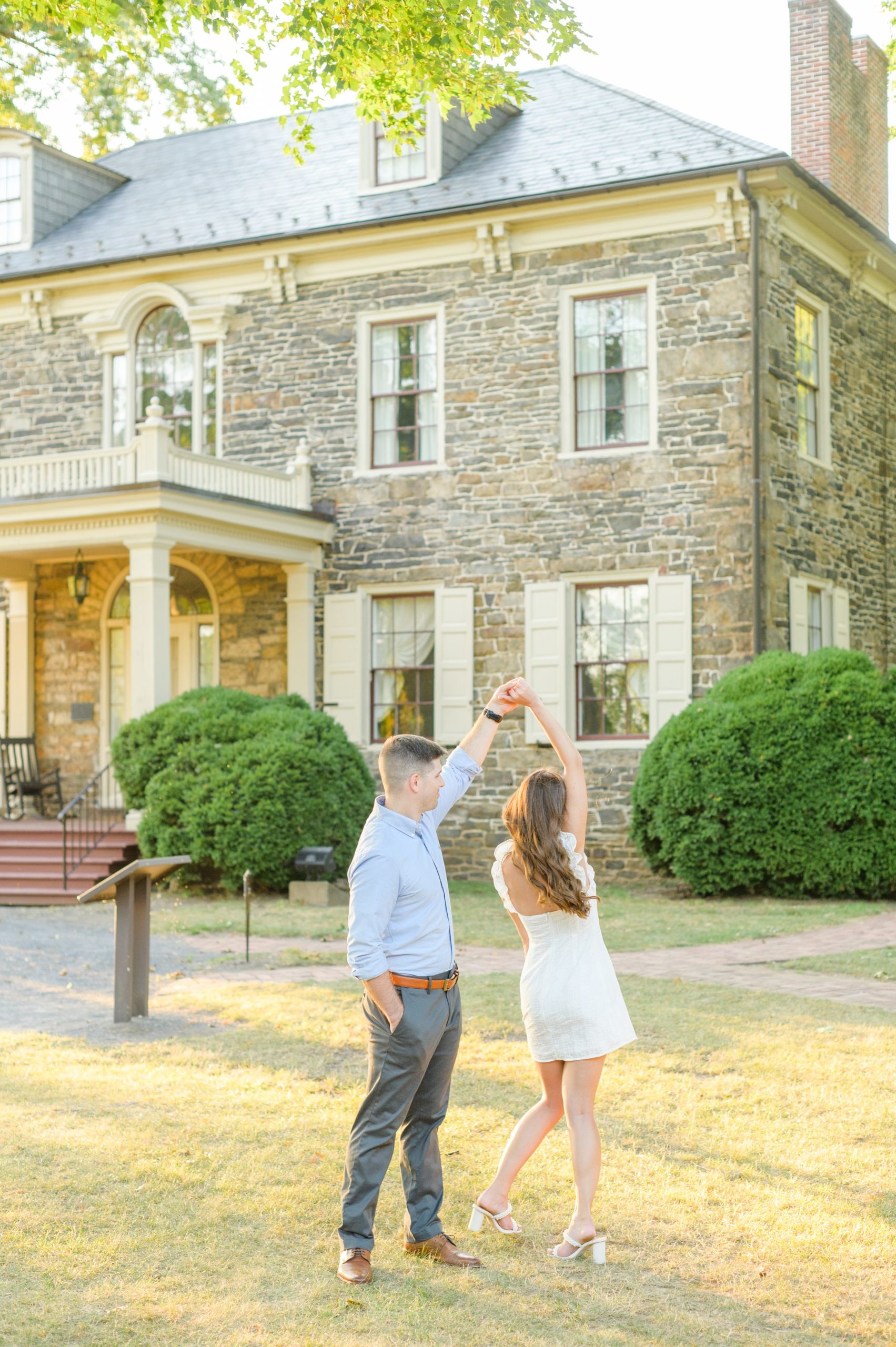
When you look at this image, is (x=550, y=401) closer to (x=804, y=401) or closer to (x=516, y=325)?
(x=516, y=325)

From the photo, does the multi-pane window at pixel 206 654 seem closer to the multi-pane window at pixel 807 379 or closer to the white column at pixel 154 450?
the white column at pixel 154 450

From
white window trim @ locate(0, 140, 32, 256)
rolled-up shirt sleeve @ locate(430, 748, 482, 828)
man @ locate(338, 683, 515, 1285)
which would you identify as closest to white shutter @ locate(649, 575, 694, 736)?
white window trim @ locate(0, 140, 32, 256)

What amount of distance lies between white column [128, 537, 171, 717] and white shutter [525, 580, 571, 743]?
402cm

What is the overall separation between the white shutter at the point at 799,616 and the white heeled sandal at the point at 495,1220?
1174 centimetres

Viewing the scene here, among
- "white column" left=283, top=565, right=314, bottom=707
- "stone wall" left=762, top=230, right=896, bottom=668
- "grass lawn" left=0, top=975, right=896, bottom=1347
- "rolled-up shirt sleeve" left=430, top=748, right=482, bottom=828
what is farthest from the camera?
"white column" left=283, top=565, right=314, bottom=707

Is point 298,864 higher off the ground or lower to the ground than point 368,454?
lower

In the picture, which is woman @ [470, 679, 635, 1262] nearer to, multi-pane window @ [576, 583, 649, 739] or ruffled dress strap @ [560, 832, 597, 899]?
ruffled dress strap @ [560, 832, 597, 899]

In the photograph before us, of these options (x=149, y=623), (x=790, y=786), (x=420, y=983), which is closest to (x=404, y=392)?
(x=149, y=623)

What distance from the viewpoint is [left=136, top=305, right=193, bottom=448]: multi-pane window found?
18594 millimetres

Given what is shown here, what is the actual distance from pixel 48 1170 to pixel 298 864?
28.3 ft

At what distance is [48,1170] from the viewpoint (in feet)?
17.3

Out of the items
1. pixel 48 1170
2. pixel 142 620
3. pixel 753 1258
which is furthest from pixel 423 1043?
pixel 142 620

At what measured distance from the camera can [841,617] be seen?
17297 millimetres

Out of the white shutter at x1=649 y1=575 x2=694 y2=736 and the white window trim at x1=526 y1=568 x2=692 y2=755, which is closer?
the white shutter at x1=649 y1=575 x2=694 y2=736
